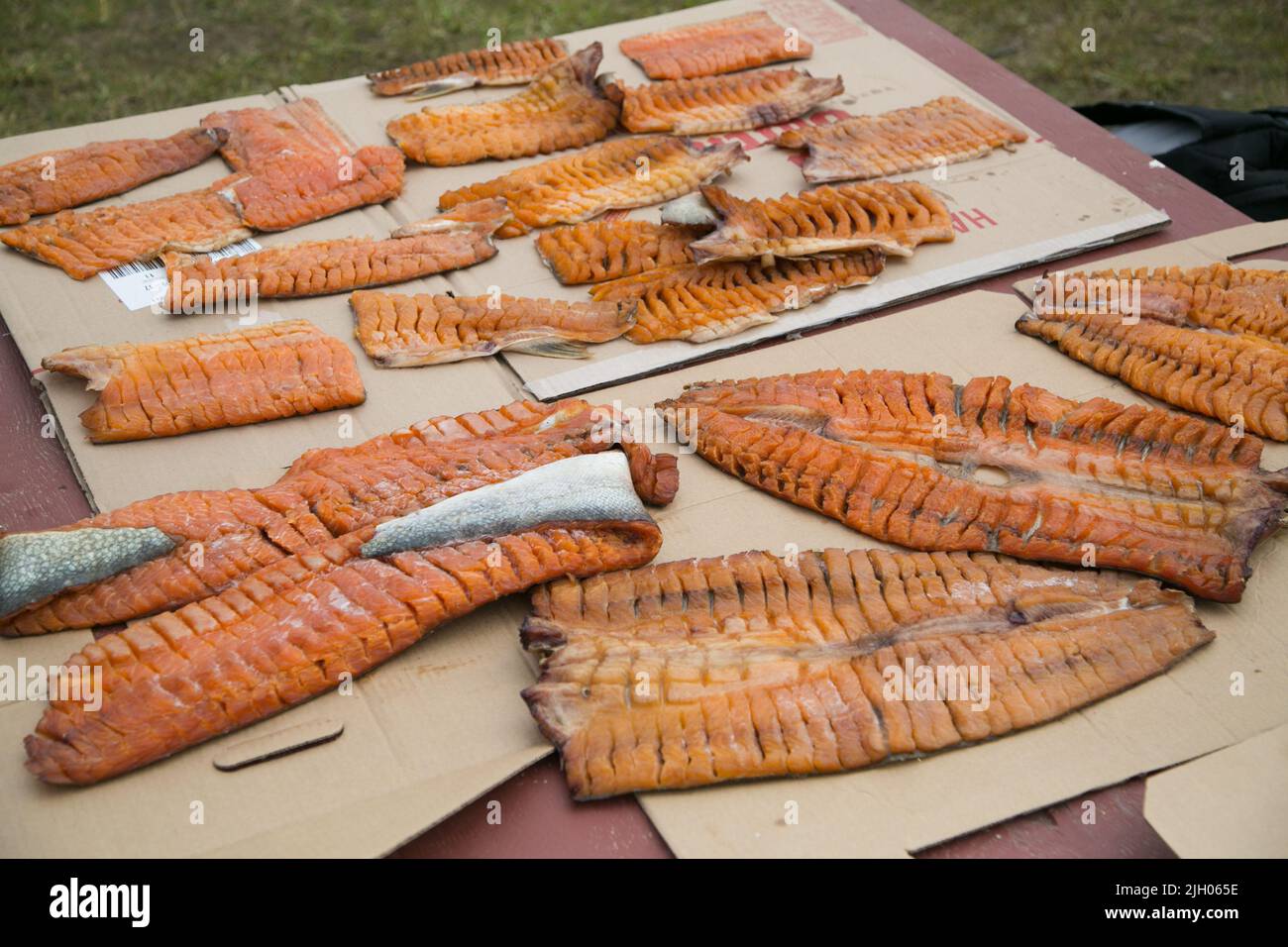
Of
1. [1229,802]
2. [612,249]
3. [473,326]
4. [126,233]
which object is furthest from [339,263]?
[1229,802]

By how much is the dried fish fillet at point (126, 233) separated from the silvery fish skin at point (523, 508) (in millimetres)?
2024

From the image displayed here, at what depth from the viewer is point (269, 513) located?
11.5ft

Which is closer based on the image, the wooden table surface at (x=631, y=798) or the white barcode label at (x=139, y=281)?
the wooden table surface at (x=631, y=798)

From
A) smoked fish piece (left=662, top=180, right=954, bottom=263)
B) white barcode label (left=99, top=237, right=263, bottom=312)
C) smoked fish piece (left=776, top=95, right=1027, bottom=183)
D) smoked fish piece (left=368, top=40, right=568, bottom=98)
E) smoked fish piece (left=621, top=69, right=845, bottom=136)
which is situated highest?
smoked fish piece (left=368, top=40, right=568, bottom=98)

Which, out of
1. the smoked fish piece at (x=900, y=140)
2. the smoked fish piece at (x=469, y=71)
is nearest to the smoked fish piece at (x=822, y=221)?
the smoked fish piece at (x=900, y=140)

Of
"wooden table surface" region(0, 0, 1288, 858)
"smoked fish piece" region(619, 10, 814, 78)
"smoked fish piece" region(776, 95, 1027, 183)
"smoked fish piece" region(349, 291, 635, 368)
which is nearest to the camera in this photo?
"wooden table surface" region(0, 0, 1288, 858)

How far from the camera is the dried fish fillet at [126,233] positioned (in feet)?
15.2

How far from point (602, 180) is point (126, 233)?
1967 millimetres

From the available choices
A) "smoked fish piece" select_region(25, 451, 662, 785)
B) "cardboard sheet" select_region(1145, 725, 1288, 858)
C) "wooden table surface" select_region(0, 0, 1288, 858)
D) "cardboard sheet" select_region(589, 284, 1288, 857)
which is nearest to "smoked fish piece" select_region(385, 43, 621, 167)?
"wooden table surface" select_region(0, 0, 1288, 858)

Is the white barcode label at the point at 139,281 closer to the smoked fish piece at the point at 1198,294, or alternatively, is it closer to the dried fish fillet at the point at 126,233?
the dried fish fillet at the point at 126,233

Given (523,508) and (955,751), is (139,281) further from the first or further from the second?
(955,751)

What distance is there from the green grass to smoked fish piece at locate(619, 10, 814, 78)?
2.79 metres

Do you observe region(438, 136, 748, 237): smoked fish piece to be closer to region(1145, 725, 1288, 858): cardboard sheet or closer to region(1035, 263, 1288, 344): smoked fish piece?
region(1035, 263, 1288, 344): smoked fish piece

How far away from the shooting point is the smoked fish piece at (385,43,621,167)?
5.33m
